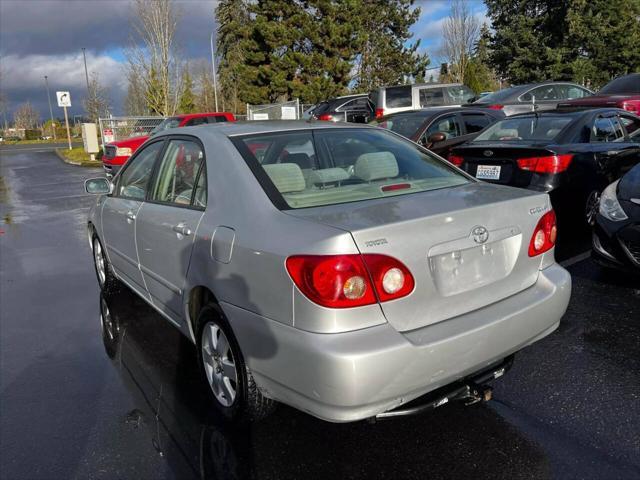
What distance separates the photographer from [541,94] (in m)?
12.7

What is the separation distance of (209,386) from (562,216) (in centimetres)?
443

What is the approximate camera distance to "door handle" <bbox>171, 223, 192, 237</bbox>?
118 inches

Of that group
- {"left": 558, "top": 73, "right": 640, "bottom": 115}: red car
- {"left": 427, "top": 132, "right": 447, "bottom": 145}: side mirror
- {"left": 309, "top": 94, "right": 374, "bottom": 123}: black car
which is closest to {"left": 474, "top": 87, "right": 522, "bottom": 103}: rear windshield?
{"left": 558, "top": 73, "right": 640, "bottom": 115}: red car

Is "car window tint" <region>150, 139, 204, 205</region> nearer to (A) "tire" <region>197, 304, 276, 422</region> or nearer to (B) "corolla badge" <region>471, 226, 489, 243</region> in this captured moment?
(A) "tire" <region>197, 304, 276, 422</region>

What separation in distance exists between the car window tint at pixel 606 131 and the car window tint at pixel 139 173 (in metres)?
4.97

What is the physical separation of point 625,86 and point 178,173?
11.5 meters

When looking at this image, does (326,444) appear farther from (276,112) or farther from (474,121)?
(276,112)

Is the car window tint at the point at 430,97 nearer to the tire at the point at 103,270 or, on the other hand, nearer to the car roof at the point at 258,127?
the tire at the point at 103,270

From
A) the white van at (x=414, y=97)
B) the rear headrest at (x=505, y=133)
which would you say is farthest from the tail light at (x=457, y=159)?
the white van at (x=414, y=97)

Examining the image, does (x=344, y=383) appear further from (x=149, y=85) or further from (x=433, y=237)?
(x=149, y=85)

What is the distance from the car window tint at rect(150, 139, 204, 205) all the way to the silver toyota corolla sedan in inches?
0.8

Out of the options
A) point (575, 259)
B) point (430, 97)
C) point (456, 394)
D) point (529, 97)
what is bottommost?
point (575, 259)

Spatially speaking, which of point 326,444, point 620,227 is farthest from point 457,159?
point 326,444

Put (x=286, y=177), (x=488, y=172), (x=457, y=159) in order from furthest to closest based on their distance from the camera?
(x=457, y=159)
(x=488, y=172)
(x=286, y=177)
